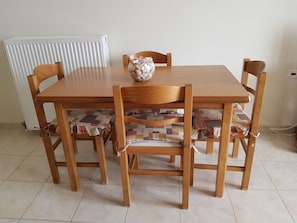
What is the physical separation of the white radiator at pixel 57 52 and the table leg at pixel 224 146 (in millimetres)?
1185

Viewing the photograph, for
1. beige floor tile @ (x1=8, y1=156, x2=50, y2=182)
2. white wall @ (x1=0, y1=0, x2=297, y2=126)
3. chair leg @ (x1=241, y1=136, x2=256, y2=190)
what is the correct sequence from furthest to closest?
white wall @ (x1=0, y1=0, x2=297, y2=126) < beige floor tile @ (x1=8, y1=156, x2=50, y2=182) < chair leg @ (x1=241, y1=136, x2=256, y2=190)

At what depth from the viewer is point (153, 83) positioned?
1.47m

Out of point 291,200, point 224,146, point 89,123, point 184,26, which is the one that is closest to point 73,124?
point 89,123

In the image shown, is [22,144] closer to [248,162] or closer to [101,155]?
[101,155]

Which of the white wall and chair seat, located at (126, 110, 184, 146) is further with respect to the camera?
the white wall

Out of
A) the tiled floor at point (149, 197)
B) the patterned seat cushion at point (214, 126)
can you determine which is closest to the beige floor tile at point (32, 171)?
the tiled floor at point (149, 197)

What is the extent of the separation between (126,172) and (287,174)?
1196mm

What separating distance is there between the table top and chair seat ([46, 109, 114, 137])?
0.82ft

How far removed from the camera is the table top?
4.10 feet

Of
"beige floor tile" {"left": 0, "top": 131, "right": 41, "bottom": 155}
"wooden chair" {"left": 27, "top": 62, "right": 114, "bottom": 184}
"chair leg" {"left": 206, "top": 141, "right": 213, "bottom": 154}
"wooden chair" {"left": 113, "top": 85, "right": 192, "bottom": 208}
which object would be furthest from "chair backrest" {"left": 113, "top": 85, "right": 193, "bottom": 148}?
"beige floor tile" {"left": 0, "top": 131, "right": 41, "bottom": 155}

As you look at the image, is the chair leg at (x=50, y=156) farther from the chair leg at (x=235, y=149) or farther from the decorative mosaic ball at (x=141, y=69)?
the chair leg at (x=235, y=149)

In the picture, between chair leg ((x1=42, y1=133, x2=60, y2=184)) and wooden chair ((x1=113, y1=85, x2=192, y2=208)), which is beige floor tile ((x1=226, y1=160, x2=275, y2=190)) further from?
chair leg ((x1=42, y1=133, x2=60, y2=184))

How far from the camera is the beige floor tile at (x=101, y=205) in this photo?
1466mm

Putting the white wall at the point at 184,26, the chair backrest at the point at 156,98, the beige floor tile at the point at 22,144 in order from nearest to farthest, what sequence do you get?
the chair backrest at the point at 156,98
the white wall at the point at 184,26
the beige floor tile at the point at 22,144
